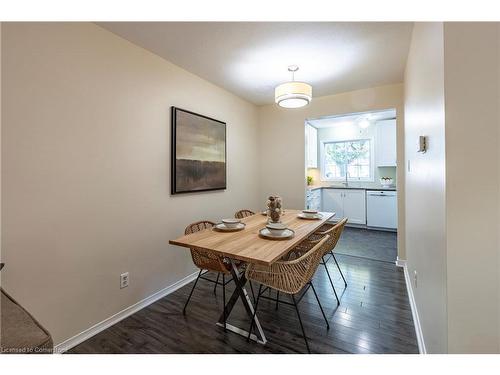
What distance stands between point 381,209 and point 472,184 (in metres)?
4.33

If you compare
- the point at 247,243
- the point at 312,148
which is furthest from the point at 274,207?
the point at 312,148

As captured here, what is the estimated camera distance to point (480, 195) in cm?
99

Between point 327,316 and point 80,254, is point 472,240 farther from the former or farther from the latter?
point 80,254

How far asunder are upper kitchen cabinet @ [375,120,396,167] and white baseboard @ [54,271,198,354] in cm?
461

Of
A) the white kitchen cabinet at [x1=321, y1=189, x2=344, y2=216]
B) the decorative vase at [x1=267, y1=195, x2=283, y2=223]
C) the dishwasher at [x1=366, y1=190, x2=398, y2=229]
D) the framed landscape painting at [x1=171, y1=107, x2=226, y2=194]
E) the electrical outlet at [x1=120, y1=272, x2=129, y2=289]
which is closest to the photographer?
the electrical outlet at [x1=120, y1=272, x2=129, y2=289]

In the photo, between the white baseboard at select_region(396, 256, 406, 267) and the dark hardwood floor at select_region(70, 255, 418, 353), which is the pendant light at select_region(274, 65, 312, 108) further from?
the white baseboard at select_region(396, 256, 406, 267)

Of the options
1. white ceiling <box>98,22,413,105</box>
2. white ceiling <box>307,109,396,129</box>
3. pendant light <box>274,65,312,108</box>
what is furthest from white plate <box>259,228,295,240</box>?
white ceiling <box>307,109,396,129</box>

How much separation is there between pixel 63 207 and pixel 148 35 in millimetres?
1527

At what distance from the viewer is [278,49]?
2.23 metres

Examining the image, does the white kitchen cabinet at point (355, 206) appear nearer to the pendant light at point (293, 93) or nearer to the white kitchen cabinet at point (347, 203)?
the white kitchen cabinet at point (347, 203)

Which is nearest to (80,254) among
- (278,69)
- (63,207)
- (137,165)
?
(63,207)

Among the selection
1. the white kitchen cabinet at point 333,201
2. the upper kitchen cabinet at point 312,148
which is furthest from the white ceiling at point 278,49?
the white kitchen cabinet at point 333,201

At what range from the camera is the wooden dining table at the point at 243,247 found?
1.49 meters

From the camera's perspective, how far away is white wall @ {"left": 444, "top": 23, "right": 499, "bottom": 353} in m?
0.97
